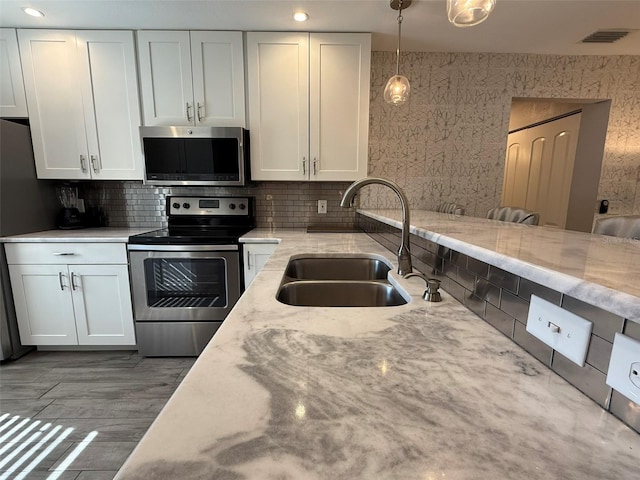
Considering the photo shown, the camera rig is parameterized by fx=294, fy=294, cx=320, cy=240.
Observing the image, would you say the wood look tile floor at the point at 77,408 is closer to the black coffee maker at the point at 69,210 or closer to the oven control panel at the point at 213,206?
the black coffee maker at the point at 69,210

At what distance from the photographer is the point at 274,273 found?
3.54ft

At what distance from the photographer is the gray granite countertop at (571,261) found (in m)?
0.38

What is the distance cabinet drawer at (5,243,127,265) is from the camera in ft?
Result: 6.77

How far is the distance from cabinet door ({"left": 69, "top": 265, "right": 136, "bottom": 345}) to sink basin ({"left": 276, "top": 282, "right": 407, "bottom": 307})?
5.38 ft

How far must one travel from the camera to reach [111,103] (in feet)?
7.33

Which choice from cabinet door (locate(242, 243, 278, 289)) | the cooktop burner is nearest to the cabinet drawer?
the cooktop burner

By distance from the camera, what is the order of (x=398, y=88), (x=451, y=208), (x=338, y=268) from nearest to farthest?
(x=338, y=268) → (x=398, y=88) → (x=451, y=208)

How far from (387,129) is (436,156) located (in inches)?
20.0

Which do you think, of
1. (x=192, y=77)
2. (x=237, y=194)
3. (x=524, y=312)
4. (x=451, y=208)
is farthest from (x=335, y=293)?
(x=192, y=77)

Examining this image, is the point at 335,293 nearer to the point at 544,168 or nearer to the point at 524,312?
the point at 524,312

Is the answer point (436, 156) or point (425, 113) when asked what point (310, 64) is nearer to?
point (425, 113)

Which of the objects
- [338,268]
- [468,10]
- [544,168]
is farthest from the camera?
[544,168]

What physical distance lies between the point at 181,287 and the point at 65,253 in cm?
85

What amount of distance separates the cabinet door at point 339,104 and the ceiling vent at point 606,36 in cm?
166
